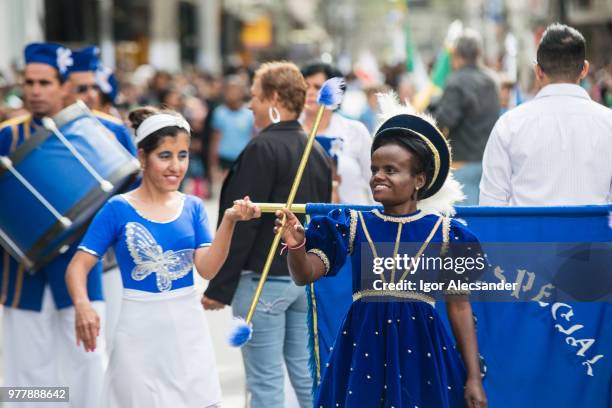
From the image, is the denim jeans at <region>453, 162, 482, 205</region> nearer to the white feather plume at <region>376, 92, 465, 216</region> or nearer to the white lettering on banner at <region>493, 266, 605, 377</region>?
the white lettering on banner at <region>493, 266, 605, 377</region>

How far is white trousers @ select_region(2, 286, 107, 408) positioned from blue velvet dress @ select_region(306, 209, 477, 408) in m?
2.27

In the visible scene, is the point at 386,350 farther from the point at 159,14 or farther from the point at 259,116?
the point at 159,14

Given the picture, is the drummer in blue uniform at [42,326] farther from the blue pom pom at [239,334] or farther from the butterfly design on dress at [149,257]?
the blue pom pom at [239,334]

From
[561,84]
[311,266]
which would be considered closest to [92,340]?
[311,266]

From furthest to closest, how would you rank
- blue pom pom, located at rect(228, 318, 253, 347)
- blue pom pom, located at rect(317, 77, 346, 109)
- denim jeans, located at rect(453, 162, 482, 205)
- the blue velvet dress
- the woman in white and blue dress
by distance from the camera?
denim jeans, located at rect(453, 162, 482, 205) → the woman in white and blue dress → blue pom pom, located at rect(317, 77, 346, 109) → blue pom pom, located at rect(228, 318, 253, 347) → the blue velvet dress

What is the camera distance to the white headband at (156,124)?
5.03 m

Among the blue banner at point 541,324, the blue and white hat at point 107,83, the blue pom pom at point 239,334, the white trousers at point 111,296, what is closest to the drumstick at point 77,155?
the white trousers at point 111,296

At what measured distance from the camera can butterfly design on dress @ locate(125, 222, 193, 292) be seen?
16.0ft

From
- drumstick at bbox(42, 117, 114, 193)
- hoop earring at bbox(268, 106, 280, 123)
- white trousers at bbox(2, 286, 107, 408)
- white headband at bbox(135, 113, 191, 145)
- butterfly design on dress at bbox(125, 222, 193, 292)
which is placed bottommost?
white trousers at bbox(2, 286, 107, 408)

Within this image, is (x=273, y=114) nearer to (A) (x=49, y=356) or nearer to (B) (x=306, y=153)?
(B) (x=306, y=153)

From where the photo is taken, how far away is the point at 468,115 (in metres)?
9.24

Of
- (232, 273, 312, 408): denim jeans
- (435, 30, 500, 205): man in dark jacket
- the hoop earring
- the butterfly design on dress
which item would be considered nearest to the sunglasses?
the hoop earring

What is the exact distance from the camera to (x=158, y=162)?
4984mm

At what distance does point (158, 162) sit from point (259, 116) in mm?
1032
